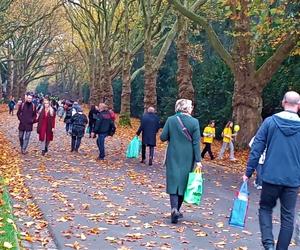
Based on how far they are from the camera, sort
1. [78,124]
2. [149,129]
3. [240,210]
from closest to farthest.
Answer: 1. [240,210]
2. [149,129]
3. [78,124]

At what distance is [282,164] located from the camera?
6523 millimetres

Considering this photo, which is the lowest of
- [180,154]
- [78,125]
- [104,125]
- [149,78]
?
[78,125]

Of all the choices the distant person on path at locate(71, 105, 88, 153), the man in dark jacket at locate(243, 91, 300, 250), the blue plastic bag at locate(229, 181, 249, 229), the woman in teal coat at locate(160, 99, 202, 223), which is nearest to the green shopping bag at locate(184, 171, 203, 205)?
the woman in teal coat at locate(160, 99, 202, 223)

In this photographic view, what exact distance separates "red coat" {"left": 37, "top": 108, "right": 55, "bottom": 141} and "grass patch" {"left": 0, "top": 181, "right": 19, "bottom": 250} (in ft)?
26.9

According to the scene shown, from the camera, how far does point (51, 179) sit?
13.2m

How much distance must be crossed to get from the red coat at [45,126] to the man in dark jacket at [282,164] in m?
12.5

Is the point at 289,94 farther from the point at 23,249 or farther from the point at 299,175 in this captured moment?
the point at 23,249

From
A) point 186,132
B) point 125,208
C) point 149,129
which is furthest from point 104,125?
point 186,132

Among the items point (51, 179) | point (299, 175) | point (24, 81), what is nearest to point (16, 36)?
point (24, 81)

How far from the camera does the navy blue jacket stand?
21.3ft

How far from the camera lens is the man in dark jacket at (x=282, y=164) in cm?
651

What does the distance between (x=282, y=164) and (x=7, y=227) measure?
361cm

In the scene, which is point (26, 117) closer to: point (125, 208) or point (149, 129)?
point (149, 129)

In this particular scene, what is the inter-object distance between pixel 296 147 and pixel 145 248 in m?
2.24
